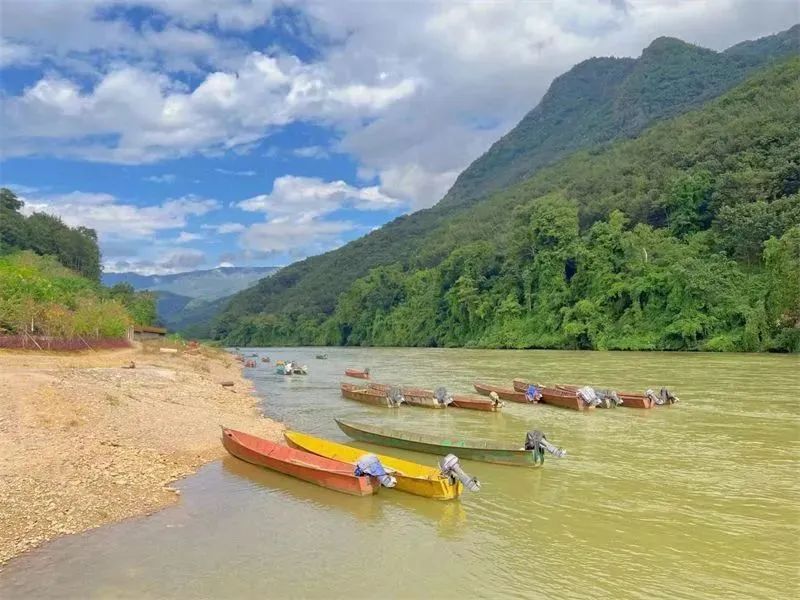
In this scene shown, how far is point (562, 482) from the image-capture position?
13.9m

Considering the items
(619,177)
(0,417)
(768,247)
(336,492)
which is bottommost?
(336,492)

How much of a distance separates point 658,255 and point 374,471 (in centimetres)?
5970

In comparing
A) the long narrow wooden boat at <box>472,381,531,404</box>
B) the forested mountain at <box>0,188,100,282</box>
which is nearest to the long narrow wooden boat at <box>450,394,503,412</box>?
the long narrow wooden boat at <box>472,381,531,404</box>

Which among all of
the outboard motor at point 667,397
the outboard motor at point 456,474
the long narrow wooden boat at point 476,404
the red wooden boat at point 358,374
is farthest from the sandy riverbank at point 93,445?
the outboard motor at point 667,397

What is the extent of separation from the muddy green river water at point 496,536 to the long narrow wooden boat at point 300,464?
9.5 inches

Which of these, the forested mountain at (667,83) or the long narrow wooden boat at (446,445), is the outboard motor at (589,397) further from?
the forested mountain at (667,83)

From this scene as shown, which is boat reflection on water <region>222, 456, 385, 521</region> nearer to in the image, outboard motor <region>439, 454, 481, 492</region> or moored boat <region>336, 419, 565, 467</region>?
outboard motor <region>439, 454, 481, 492</region>

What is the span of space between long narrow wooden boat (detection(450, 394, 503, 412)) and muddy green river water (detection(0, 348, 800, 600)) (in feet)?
19.6

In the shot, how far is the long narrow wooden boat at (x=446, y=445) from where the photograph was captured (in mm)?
15047

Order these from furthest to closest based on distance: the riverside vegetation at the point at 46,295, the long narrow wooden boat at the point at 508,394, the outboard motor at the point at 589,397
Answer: the riverside vegetation at the point at 46,295 → the long narrow wooden boat at the point at 508,394 → the outboard motor at the point at 589,397

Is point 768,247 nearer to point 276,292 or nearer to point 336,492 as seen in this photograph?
point 336,492

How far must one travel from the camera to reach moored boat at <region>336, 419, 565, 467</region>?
48.7 feet

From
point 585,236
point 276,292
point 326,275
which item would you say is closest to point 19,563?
point 585,236

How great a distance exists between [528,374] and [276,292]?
15910 centimetres
